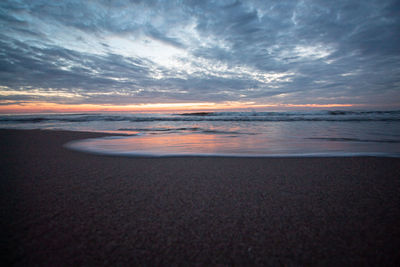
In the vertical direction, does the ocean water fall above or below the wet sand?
below

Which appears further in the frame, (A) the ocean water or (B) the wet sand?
(A) the ocean water

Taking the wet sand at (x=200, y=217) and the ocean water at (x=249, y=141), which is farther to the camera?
the ocean water at (x=249, y=141)

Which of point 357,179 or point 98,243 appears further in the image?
point 357,179

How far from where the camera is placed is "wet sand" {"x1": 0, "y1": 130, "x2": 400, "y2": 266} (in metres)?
1.11

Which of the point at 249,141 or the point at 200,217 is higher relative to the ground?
the point at 200,217

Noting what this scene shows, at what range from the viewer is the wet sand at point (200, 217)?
3.64 ft

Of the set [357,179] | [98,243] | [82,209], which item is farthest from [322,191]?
[82,209]

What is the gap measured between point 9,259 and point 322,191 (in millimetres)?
2442

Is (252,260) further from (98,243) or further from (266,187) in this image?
(266,187)

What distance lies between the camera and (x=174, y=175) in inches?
98.0

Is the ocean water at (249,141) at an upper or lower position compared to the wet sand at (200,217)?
lower

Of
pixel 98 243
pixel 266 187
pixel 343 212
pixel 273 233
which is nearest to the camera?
pixel 98 243

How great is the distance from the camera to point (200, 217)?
148cm

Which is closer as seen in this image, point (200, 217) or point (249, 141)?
point (200, 217)
